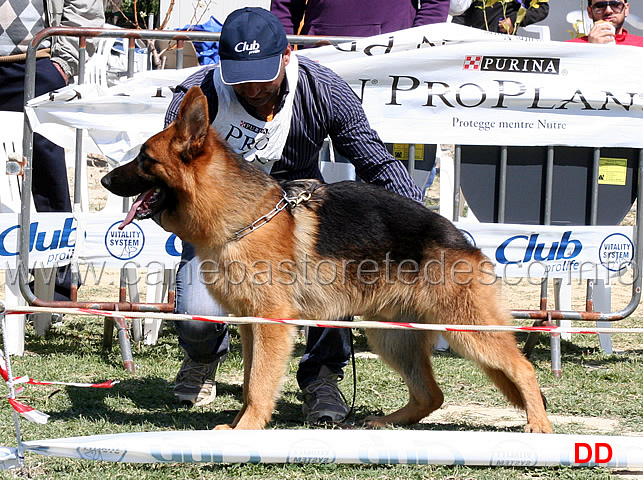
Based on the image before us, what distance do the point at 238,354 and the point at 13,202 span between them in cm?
205

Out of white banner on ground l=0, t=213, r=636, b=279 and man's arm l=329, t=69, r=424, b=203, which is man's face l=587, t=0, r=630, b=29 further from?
man's arm l=329, t=69, r=424, b=203

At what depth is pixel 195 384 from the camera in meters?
4.42

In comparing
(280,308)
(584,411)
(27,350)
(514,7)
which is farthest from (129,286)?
(514,7)

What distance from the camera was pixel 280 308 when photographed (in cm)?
362

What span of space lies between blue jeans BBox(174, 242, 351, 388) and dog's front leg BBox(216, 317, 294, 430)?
551 millimetres

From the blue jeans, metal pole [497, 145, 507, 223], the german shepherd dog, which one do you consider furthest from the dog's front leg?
metal pole [497, 145, 507, 223]

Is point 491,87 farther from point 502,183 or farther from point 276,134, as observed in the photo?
point 276,134

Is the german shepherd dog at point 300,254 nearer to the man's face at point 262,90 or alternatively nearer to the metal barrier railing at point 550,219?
the man's face at point 262,90

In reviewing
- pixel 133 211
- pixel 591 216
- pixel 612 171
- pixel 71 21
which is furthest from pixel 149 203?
pixel 612 171

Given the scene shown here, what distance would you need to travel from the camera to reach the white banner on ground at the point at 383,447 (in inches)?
123

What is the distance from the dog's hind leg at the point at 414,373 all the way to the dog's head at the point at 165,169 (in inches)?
54.3

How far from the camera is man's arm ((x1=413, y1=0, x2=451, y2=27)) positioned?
19.3 ft

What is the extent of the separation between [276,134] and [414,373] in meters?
1.48

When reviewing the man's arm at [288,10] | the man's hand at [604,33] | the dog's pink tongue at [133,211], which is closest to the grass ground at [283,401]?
the dog's pink tongue at [133,211]
